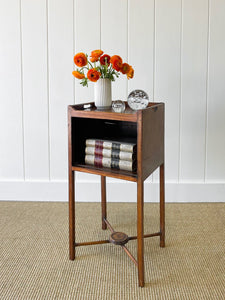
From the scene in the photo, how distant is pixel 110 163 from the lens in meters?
1.74

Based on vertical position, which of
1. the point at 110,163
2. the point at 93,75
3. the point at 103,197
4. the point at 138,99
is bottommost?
the point at 103,197

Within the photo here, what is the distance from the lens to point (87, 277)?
1.72 meters

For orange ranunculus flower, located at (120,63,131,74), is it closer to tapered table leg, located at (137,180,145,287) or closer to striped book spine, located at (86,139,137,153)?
striped book spine, located at (86,139,137,153)

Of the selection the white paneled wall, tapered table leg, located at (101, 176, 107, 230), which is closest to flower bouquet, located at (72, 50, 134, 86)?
tapered table leg, located at (101, 176, 107, 230)

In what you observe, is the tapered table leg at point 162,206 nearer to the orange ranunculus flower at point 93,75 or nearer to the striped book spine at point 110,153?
the striped book spine at point 110,153

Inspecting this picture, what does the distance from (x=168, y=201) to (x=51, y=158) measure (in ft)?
2.90

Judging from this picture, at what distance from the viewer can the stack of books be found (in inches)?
66.2

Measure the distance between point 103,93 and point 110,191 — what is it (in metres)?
1.05

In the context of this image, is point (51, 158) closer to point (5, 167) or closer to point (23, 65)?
point (5, 167)

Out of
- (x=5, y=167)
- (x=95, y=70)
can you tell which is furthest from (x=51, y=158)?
(x=95, y=70)

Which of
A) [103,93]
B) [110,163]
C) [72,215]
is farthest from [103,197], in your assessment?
[103,93]

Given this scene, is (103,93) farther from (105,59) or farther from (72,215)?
(72,215)

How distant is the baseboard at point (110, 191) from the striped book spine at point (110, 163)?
3.11ft

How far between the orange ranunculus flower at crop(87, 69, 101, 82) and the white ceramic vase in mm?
48
